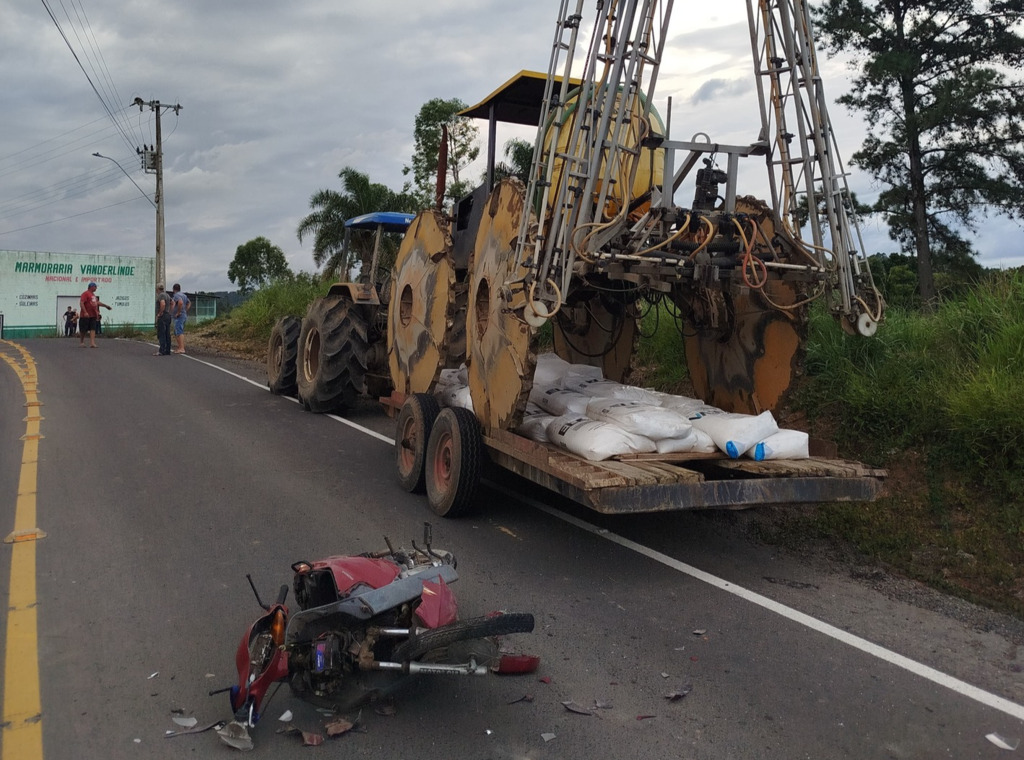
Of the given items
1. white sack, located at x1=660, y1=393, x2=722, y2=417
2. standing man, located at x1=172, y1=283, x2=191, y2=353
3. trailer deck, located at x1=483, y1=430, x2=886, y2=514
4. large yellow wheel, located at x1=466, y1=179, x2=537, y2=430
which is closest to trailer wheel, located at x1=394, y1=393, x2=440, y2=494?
large yellow wheel, located at x1=466, y1=179, x2=537, y2=430

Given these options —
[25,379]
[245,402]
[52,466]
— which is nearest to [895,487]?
[52,466]

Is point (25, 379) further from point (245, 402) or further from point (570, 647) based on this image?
point (570, 647)

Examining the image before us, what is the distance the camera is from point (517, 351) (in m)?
5.88

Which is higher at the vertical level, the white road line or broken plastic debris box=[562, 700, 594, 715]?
the white road line

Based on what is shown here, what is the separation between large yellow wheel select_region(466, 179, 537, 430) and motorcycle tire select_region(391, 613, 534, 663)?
7.45 ft

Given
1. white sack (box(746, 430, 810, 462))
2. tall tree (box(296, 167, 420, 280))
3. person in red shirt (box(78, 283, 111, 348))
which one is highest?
tall tree (box(296, 167, 420, 280))

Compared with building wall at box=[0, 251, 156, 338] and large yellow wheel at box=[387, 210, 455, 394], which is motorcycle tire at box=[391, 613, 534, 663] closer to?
large yellow wheel at box=[387, 210, 455, 394]

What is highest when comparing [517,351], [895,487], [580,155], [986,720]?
[580,155]

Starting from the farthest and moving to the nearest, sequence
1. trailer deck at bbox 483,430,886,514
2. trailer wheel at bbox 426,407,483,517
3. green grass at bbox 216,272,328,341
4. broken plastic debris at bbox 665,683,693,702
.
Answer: green grass at bbox 216,272,328,341
trailer wheel at bbox 426,407,483,517
trailer deck at bbox 483,430,886,514
broken plastic debris at bbox 665,683,693,702

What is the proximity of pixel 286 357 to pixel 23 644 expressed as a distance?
350 inches

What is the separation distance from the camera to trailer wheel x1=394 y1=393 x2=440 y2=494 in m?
7.28

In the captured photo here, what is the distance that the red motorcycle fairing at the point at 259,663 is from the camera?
355 cm

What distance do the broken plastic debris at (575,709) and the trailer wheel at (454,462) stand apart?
2.80 m

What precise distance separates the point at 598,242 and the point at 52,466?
5858 millimetres
